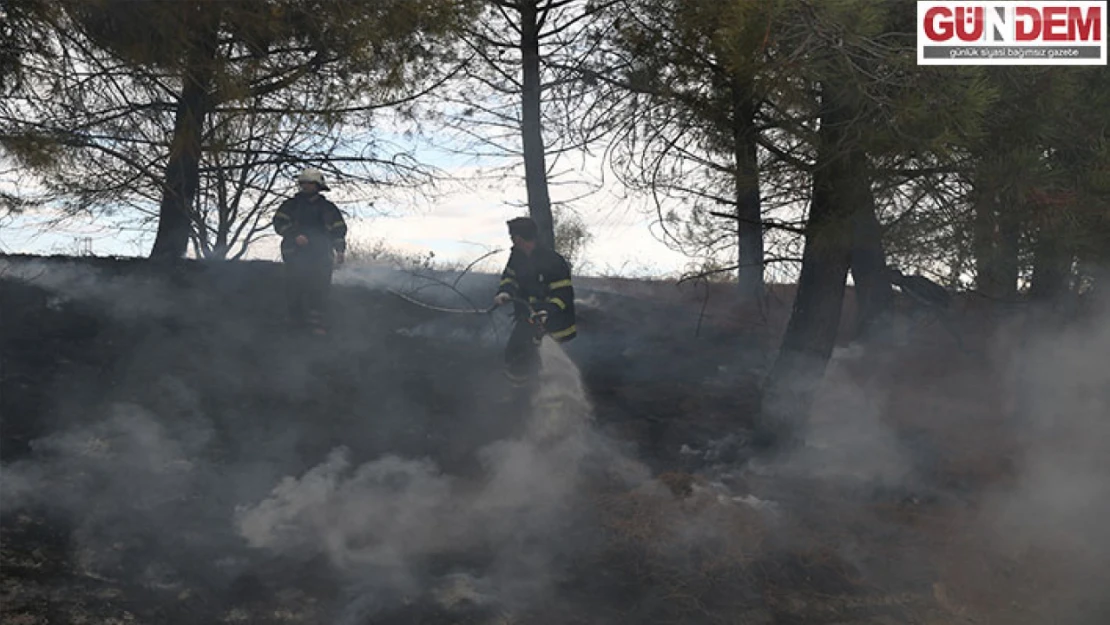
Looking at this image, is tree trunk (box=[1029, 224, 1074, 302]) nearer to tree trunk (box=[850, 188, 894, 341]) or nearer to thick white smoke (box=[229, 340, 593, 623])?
tree trunk (box=[850, 188, 894, 341])

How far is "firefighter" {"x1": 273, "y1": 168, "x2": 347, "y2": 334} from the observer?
10.5 meters

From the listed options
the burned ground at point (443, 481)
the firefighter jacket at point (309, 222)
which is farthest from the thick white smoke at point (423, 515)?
the firefighter jacket at point (309, 222)

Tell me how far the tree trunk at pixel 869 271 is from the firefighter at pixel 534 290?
2749 mm

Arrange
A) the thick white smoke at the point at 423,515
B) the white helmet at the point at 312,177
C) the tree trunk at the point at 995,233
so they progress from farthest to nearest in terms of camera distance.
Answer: the white helmet at the point at 312,177 < the tree trunk at the point at 995,233 < the thick white smoke at the point at 423,515

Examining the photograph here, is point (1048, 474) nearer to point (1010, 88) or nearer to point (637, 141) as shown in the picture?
point (1010, 88)

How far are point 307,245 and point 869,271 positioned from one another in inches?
251

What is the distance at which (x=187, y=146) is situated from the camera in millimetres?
10805

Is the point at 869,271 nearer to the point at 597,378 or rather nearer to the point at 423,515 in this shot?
the point at 597,378

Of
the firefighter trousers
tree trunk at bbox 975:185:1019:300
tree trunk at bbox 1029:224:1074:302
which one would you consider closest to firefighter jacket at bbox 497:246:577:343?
the firefighter trousers

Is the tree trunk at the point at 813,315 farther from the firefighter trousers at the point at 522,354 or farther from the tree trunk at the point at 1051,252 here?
the firefighter trousers at the point at 522,354

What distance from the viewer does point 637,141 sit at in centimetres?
944

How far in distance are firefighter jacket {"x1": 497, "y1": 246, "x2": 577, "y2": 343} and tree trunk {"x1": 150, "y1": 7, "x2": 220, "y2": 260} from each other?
3.32m

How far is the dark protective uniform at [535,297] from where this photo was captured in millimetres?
8953

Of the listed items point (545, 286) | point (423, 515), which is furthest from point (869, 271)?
point (423, 515)
